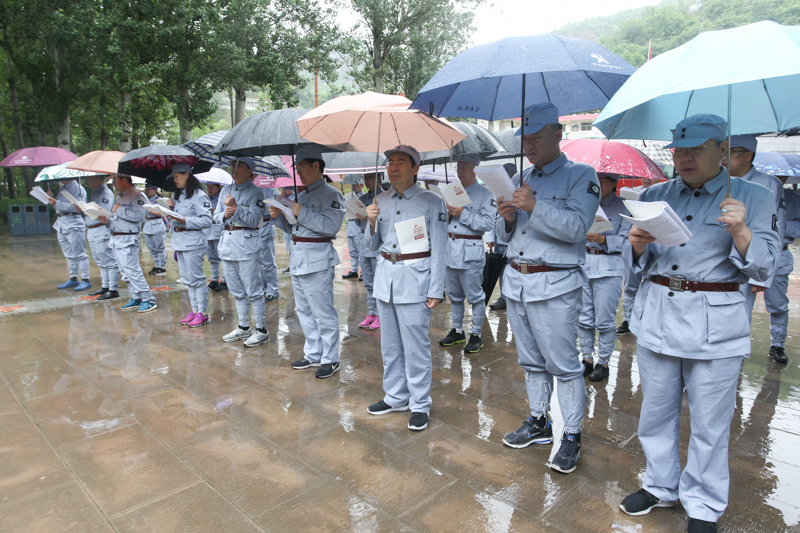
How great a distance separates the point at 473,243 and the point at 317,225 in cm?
155

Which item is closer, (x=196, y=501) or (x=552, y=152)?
(x=196, y=501)

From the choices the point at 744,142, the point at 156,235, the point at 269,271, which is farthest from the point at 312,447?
the point at 156,235

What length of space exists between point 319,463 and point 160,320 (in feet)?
13.6

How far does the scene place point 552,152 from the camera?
2.97 metres

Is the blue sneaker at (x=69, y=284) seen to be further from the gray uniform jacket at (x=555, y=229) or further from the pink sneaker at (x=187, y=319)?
the gray uniform jacket at (x=555, y=229)

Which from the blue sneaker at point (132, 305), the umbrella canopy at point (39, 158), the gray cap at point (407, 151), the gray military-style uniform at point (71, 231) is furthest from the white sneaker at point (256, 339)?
the umbrella canopy at point (39, 158)

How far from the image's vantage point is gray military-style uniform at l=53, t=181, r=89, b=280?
8125mm

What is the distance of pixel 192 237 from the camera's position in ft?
19.4

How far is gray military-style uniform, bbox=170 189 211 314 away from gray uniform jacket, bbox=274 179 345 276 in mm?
1969

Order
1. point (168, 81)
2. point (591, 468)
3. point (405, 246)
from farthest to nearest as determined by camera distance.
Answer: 1. point (168, 81)
2. point (405, 246)
3. point (591, 468)

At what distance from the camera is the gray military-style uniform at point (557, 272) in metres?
2.83

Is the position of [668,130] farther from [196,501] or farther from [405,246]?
[196,501]

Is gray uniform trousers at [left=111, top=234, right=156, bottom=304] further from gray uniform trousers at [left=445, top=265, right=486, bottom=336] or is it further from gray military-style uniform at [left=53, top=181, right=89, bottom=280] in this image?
gray uniform trousers at [left=445, top=265, right=486, bottom=336]

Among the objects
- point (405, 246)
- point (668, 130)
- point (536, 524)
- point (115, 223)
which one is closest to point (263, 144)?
point (405, 246)
